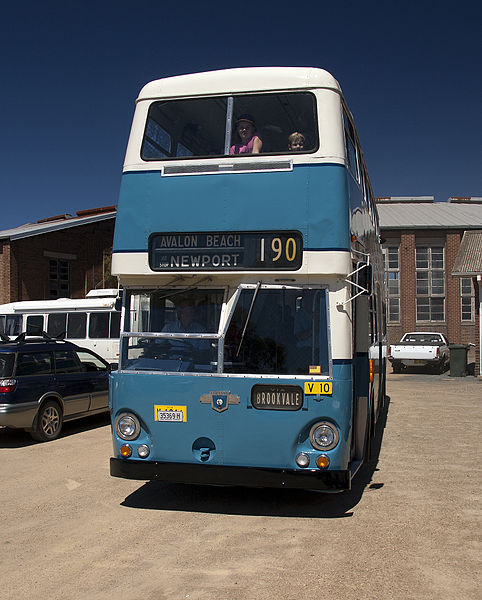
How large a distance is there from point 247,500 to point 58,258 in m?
24.4

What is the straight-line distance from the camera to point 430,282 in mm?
37406

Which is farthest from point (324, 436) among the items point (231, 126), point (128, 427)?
point (231, 126)

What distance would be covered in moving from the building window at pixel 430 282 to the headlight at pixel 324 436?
32997 millimetres

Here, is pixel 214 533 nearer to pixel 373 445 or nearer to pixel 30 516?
pixel 30 516

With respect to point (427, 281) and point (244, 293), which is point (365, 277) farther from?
point (427, 281)

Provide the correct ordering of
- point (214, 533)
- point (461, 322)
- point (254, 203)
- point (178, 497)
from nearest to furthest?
point (214, 533) < point (254, 203) < point (178, 497) < point (461, 322)

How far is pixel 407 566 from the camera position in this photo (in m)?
4.79

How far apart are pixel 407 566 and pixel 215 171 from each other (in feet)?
13.0

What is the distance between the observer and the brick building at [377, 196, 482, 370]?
1457 inches

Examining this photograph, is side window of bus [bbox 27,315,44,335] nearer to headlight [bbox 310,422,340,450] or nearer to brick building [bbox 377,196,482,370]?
headlight [bbox 310,422,340,450]

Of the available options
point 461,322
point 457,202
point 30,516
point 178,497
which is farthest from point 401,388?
point 457,202

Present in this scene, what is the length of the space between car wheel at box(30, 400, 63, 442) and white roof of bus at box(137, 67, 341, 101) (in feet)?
19.7

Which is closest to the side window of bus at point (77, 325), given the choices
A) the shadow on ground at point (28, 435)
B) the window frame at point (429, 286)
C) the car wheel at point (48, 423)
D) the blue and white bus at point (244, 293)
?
the shadow on ground at point (28, 435)

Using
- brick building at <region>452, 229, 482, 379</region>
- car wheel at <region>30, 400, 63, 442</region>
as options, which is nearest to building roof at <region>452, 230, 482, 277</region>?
brick building at <region>452, 229, 482, 379</region>
